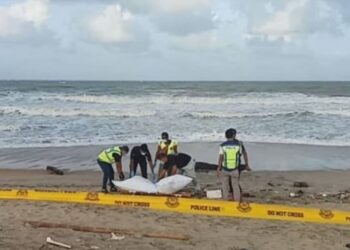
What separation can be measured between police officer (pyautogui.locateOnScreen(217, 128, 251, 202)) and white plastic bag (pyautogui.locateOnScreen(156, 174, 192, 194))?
3.12 feet

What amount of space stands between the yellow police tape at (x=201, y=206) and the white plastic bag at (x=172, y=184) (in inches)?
26.5

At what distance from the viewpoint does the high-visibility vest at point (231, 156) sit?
453 inches

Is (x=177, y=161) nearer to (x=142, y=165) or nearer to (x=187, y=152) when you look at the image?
(x=142, y=165)

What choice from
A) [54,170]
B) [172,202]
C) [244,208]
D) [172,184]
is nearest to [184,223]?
[172,202]

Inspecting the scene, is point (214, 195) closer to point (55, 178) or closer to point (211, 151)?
point (55, 178)

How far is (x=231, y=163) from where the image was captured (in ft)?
38.0

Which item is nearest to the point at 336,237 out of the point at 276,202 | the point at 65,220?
the point at 276,202

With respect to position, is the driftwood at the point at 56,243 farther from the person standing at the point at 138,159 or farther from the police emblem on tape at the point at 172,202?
the person standing at the point at 138,159

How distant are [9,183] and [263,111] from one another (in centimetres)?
2725

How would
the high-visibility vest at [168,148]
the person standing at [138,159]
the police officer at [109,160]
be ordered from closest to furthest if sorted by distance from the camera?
the police officer at [109,160], the high-visibility vest at [168,148], the person standing at [138,159]

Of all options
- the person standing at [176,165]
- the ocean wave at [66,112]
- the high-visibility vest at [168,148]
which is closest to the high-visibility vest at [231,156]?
the person standing at [176,165]

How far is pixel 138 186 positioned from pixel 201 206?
6.50 feet

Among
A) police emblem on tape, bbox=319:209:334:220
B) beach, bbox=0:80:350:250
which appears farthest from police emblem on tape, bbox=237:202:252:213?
police emblem on tape, bbox=319:209:334:220

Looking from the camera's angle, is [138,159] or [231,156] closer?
[231,156]
